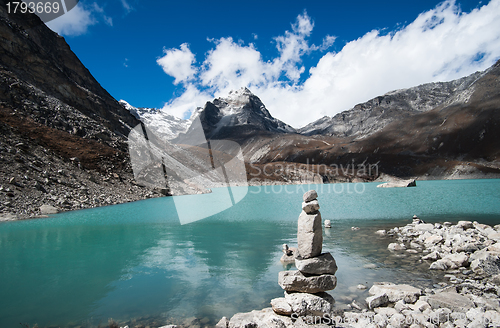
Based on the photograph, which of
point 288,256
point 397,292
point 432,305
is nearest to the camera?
point 432,305

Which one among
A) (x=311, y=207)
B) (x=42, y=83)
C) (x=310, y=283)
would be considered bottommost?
(x=310, y=283)

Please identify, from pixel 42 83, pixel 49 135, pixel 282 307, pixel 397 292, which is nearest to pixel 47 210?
pixel 49 135

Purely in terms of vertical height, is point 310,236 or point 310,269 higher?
point 310,236

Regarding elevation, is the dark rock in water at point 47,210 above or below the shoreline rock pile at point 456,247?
above

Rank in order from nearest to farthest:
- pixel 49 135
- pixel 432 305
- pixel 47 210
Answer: pixel 432 305 < pixel 47 210 < pixel 49 135

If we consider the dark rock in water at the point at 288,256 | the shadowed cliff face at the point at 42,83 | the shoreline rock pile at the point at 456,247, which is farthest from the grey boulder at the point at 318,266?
the shadowed cliff face at the point at 42,83

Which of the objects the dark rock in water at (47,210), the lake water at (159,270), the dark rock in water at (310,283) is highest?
the dark rock in water at (47,210)

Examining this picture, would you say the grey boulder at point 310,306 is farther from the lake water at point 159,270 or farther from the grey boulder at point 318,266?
the lake water at point 159,270

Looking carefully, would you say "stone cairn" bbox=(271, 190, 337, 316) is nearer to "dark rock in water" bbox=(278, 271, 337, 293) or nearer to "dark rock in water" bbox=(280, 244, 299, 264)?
"dark rock in water" bbox=(278, 271, 337, 293)

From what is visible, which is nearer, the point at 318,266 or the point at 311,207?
the point at 318,266

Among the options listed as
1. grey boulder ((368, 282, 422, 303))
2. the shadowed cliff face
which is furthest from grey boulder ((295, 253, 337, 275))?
the shadowed cliff face

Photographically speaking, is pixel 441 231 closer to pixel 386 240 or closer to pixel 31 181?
pixel 386 240

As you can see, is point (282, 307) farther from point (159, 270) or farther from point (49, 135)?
point (49, 135)

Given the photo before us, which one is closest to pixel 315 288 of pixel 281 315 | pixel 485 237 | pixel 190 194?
pixel 281 315
